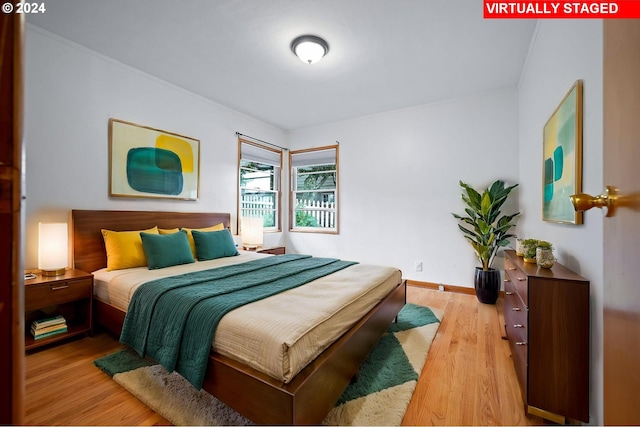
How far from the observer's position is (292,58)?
9.17 feet

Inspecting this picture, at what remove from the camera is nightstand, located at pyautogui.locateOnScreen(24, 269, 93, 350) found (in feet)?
6.60

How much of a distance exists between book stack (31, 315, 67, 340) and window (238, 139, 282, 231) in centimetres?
236

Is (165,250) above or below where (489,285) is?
above

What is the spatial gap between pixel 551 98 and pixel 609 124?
5.83 ft

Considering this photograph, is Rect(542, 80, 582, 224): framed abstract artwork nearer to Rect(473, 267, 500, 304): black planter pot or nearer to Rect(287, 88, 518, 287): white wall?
Rect(473, 267, 500, 304): black planter pot

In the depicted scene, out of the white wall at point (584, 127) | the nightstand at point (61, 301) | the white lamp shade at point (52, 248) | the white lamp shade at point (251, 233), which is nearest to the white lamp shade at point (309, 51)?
the white wall at point (584, 127)

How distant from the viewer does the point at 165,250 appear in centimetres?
263

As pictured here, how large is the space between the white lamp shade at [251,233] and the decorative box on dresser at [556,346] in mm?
3287

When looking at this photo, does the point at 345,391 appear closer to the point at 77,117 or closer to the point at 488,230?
the point at 488,230

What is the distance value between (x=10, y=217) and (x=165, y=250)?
251 centimetres

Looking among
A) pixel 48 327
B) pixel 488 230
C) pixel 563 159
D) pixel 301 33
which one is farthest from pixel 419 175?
pixel 48 327

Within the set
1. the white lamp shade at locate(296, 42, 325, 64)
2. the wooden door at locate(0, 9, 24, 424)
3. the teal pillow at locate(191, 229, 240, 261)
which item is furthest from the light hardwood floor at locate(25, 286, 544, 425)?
the white lamp shade at locate(296, 42, 325, 64)

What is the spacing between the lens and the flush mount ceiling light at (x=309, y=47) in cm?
246

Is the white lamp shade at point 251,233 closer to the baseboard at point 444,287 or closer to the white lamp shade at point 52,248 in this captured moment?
the white lamp shade at point 52,248
